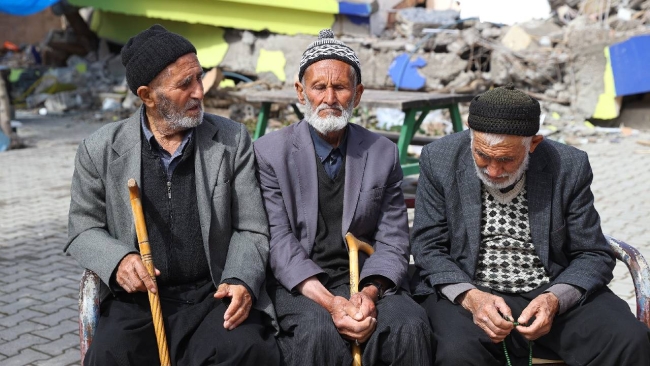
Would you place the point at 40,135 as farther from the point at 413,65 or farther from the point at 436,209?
the point at 436,209

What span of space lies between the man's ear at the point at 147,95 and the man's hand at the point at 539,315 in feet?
5.49

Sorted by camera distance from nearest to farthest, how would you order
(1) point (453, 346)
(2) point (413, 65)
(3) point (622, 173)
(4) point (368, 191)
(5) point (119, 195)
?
(1) point (453, 346) → (5) point (119, 195) → (4) point (368, 191) → (3) point (622, 173) → (2) point (413, 65)

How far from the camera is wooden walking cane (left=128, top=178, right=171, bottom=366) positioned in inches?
105

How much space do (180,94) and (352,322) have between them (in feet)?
3.69

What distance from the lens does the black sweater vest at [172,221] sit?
2.90 metres

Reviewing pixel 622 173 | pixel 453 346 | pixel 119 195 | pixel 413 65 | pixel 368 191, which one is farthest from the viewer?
pixel 413 65

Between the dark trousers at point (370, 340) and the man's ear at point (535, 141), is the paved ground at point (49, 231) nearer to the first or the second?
the dark trousers at point (370, 340)

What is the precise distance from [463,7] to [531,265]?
31.6ft

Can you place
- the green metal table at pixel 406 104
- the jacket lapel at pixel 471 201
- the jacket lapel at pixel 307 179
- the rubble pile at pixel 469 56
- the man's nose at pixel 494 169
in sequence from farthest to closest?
the rubble pile at pixel 469 56 < the green metal table at pixel 406 104 < the jacket lapel at pixel 307 179 < the jacket lapel at pixel 471 201 < the man's nose at pixel 494 169

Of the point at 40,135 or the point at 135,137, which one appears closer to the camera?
the point at 135,137

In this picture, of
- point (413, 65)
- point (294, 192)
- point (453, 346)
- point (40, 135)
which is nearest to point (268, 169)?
point (294, 192)

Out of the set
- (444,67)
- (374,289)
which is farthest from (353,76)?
(444,67)

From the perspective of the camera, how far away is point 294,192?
10.1 ft

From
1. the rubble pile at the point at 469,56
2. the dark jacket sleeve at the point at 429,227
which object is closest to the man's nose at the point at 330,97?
the dark jacket sleeve at the point at 429,227
